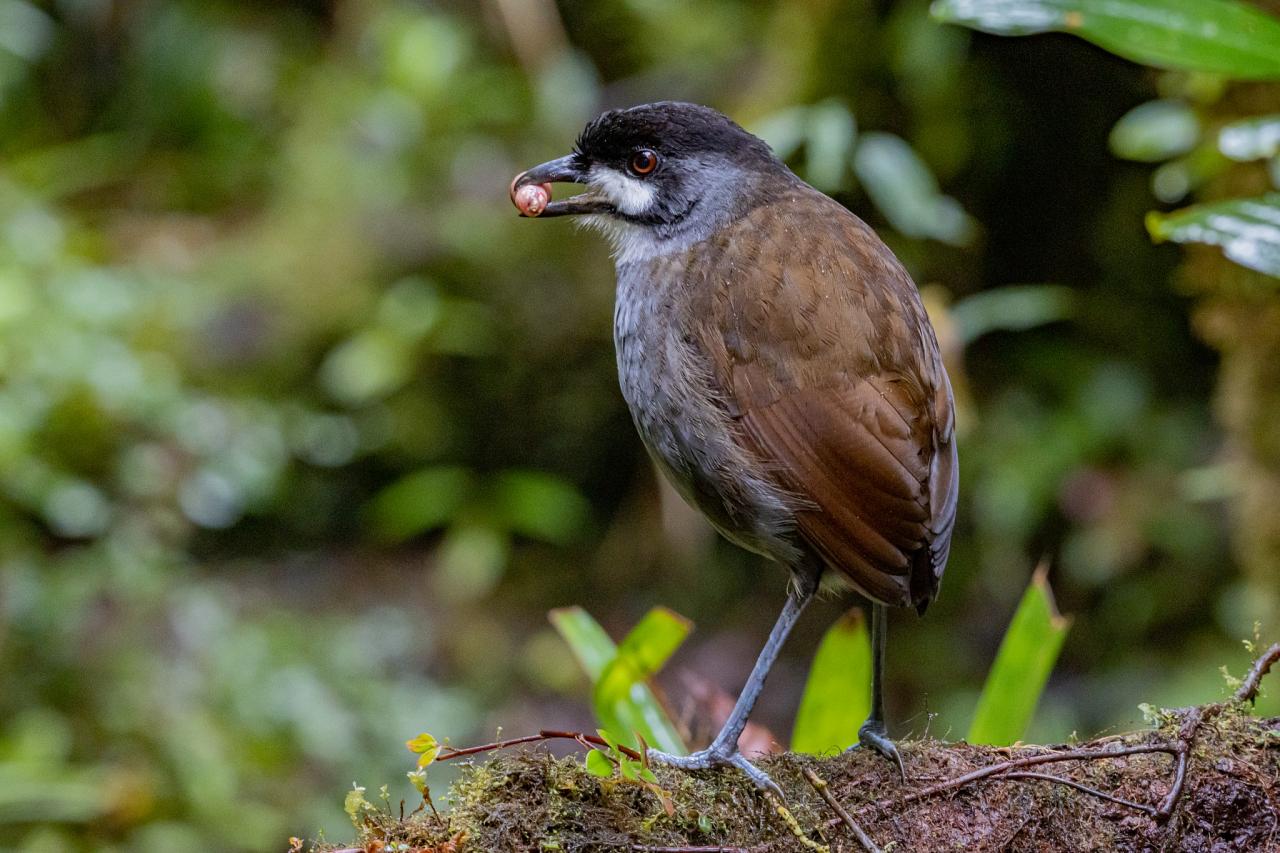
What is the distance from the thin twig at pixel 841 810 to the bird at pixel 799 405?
0.29 feet

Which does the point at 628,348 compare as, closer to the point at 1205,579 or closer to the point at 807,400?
the point at 807,400

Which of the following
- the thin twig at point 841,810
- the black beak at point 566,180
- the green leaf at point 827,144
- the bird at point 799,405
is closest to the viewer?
the thin twig at point 841,810

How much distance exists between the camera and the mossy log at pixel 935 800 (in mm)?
1782

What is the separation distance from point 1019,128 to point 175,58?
15.7 feet

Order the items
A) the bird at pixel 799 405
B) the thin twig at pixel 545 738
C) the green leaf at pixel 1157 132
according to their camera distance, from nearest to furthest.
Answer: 1. the thin twig at pixel 545 738
2. the bird at pixel 799 405
3. the green leaf at pixel 1157 132

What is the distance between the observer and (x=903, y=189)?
175 inches

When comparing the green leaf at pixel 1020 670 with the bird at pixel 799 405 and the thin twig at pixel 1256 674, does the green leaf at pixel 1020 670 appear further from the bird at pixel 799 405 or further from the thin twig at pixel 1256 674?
the thin twig at pixel 1256 674

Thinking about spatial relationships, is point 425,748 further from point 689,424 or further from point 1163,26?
point 1163,26

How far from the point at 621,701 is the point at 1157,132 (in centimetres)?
Result: 230

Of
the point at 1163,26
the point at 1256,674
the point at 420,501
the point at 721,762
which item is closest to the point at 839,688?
the point at 721,762

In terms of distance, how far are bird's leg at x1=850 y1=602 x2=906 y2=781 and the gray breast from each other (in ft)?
0.72

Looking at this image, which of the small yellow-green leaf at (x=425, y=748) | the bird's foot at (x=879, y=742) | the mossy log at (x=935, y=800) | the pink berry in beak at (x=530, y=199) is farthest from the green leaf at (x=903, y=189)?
the small yellow-green leaf at (x=425, y=748)

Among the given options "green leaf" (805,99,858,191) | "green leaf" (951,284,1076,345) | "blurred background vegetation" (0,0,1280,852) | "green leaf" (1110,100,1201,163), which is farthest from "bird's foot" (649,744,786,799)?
"green leaf" (805,99,858,191)

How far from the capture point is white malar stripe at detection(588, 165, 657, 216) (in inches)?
102
